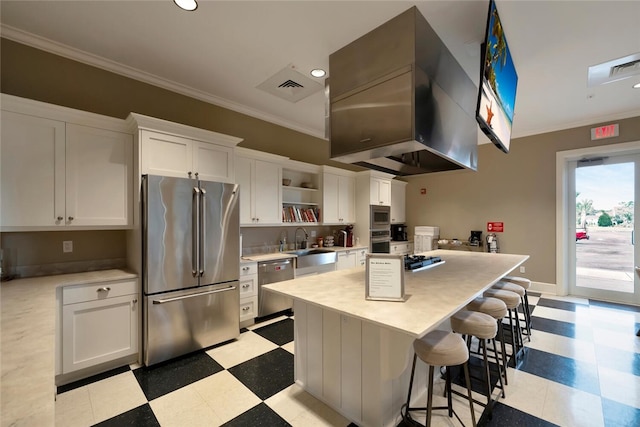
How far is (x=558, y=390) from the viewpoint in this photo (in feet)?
6.88

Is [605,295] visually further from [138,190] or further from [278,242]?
[138,190]

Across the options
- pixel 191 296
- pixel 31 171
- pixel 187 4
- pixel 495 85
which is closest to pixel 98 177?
pixel 31 171

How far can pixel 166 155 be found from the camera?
8.74 ft

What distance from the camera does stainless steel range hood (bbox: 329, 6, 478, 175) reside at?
5.50ft

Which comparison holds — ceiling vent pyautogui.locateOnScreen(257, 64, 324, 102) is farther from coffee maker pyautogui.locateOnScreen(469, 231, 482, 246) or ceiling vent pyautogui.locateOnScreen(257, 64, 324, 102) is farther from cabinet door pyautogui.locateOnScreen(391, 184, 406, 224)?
coffee maker pyautogui.locateOnScreen(469, 231, 482, 246)

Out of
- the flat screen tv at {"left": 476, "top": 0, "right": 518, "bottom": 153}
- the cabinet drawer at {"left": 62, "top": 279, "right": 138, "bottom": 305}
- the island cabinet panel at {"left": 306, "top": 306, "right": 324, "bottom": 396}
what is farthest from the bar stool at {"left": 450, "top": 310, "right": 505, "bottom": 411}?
the cabinet drawer at {"left": 62, "top": 279, "right": 138, "bottom": 305}

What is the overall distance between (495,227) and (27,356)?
6.15 metres

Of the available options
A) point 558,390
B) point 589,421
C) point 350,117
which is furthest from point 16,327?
point 558,390

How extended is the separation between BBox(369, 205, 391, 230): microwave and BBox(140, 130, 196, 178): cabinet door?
328 centimetres

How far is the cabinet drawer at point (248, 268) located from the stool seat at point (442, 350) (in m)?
2.24

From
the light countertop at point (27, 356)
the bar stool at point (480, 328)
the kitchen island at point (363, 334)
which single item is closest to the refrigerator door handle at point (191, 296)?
Result: the light countertop at point (27, 356)

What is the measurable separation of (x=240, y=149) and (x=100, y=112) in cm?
142

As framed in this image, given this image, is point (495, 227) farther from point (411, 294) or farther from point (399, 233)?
point (411, 294)

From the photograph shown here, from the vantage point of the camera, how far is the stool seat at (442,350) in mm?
1481
